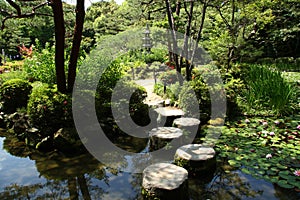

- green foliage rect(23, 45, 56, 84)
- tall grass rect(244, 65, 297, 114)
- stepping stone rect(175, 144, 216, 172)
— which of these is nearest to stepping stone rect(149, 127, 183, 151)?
stepping stone rect(175, 144, 216, 172)

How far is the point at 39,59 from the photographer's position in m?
5.93

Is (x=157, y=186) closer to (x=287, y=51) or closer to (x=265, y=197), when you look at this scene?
(x=265, y=197)

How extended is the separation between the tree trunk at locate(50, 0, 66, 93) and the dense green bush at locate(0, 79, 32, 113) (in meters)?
1.50

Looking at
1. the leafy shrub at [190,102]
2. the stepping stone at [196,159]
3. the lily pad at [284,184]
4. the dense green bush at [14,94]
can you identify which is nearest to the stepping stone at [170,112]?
the leafy shrub at [190,102]

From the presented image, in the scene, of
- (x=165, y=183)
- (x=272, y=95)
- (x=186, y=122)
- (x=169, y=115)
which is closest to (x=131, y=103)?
(x=169, y=115)

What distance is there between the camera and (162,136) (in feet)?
13.7

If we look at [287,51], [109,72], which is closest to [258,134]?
[109,72]

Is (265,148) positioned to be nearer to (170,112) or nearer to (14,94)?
(170,112)

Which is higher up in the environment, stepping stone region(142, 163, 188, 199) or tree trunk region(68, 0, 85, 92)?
tree trunk region(68, 0, 85, 92)

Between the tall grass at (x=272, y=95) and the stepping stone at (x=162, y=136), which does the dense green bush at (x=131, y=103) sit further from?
the tall grass at (x=272, y=95)

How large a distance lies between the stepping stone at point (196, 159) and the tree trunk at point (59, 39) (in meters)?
2.61

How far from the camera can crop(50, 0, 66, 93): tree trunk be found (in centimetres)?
423

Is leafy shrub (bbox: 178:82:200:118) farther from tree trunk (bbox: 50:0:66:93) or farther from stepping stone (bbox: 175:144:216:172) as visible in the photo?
tree trunk (bbox: 50:0:66:93)

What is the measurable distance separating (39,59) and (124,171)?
3.82m
